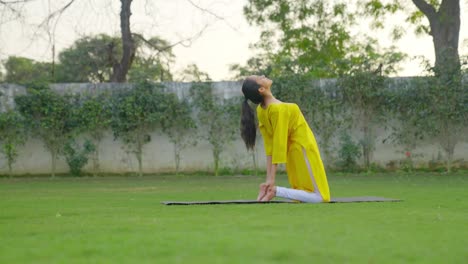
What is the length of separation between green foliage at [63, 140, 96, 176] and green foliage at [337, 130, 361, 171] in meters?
5.50

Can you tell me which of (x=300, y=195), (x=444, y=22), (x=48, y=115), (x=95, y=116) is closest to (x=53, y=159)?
(x=48, y=115)

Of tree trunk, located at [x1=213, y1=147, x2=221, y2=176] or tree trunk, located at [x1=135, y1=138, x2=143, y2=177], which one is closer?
tree trunk, located at [x1=135, y1=138, x2=143, y2=177]

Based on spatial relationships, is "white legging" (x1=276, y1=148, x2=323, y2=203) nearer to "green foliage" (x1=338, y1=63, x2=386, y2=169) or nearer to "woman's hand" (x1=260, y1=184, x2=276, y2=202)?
"woman's hand" (x1=260, y1=184, x2=276, y2=202)

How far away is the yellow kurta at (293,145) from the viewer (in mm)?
8422

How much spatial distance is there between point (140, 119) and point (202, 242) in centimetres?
1412

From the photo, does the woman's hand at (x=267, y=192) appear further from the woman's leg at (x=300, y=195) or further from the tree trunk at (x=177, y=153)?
the tree trunk at (x=177, y=153)

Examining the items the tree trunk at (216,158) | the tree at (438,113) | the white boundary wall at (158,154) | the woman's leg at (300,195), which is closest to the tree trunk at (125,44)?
the white boundary wall at (158,154)

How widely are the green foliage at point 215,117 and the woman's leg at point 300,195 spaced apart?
992 centimetres

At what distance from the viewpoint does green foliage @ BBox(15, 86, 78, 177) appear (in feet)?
59.4

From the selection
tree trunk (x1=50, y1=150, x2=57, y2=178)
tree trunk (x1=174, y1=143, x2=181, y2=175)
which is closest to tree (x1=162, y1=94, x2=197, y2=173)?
tree trunk (x1=174, y1=143, x2=181, y2=175)

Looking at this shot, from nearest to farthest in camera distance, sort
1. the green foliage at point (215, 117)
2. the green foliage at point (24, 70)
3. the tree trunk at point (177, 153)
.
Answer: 1. the green foliage at point (215, 117)
2. the tree trunk at point (177, 153)
3. the green foliage at point (24, 70)

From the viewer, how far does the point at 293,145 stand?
8.62 m

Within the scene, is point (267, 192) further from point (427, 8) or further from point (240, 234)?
point (427, 8)

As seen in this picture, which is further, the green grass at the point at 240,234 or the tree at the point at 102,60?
the tree at the point at 102,60
